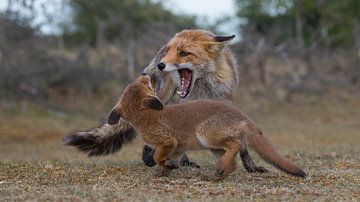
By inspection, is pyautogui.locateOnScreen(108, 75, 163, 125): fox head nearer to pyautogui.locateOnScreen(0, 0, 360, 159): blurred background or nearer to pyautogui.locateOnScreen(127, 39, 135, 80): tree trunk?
pyautogui.locateOnScreen(0, 0, 360, 159): blurred background

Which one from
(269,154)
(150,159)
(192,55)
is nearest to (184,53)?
(192,55)

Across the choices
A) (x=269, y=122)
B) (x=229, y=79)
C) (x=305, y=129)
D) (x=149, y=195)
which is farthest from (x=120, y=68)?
(x=149, y=195)

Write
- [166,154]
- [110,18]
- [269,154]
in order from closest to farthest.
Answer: [269,154] < [166,154] < [110,18]

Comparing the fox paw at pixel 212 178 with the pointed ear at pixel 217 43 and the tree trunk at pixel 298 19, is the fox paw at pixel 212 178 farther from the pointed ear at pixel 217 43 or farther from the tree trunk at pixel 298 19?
the tree trunk at pixel 298 19

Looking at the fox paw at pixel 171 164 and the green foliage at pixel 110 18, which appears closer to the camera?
the fox paw at pixel 171 164

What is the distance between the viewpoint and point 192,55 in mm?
9016

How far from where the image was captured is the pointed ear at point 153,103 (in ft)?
24.7

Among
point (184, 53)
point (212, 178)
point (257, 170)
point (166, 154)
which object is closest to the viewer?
point (212, 178)

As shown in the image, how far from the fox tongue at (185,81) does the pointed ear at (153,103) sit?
Answer: 1528 millimetres

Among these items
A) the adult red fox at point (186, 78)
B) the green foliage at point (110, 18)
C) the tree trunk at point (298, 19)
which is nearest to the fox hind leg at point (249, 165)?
the adult red fox at point (186, 78)

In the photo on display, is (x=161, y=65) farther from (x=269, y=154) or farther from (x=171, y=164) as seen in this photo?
(x=269, y=154)

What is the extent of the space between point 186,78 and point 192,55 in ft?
1.08

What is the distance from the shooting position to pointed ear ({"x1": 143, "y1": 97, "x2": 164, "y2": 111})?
297 inches

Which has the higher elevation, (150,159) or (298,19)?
(298,19)
